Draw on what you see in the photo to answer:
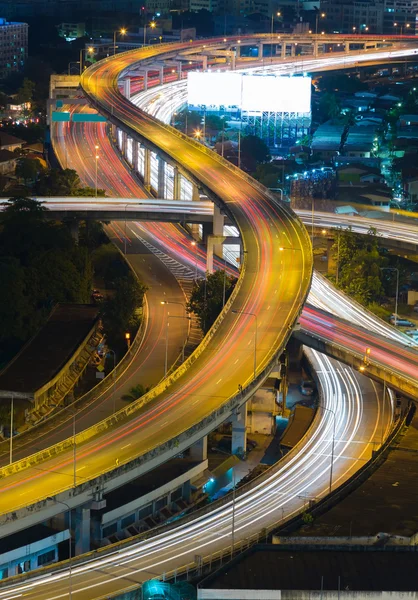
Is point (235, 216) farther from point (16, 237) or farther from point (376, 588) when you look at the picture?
point (376, 588)

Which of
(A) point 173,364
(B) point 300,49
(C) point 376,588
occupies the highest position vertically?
(B) point 300,49

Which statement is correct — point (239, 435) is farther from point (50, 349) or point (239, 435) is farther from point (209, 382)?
point (50, 349)

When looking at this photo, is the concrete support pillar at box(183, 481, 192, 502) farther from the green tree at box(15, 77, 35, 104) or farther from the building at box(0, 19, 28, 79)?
the building at box(0, 19, 28, 79)

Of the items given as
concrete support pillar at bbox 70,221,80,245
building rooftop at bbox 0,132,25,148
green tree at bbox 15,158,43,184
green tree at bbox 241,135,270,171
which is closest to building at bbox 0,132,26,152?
building rooftop at bbox 0,132,25,148

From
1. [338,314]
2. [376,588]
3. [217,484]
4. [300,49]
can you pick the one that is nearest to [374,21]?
[300,49]

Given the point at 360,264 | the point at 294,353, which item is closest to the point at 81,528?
the point at 294,353

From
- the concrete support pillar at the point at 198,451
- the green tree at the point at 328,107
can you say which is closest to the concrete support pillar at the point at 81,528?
the concrete support pillar at the point at 198,451

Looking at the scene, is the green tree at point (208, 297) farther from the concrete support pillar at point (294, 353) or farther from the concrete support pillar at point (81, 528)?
the concrete support pillar at point (81, 528)
